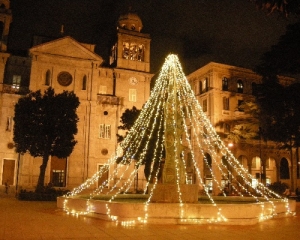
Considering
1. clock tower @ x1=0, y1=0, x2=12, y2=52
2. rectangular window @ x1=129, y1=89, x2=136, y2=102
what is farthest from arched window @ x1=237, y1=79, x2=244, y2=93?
clock tower @ x1=0, y1=0, x2=12, y2=52

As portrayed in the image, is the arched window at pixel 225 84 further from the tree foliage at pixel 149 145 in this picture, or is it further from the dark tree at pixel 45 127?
the dark tree at pixel 45 127

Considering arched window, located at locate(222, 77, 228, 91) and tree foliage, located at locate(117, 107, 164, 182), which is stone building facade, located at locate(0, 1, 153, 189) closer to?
tree foliage, located at locate(117, 107, 164, 182)

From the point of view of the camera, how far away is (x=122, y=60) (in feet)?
162

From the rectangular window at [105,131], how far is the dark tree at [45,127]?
11708 mm

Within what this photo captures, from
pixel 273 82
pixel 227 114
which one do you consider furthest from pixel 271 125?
→ pixel 227 114

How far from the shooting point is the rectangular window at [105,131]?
151ft

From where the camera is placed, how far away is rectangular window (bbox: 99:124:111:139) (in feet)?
151

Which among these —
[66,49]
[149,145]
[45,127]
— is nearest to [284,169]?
[149,145]

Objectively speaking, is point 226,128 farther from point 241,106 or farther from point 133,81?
point 133,81

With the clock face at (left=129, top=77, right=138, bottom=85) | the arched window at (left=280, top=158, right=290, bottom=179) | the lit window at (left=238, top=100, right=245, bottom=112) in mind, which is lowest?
the arched window at (left=280, top=158, right=290, bottom=179)

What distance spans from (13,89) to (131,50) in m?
16.9

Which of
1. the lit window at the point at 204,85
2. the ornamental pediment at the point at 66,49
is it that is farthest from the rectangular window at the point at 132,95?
the lit window at the point at 204,85

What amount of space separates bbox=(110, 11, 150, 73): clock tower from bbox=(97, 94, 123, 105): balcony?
4.76 m

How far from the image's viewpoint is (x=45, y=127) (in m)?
33.2
